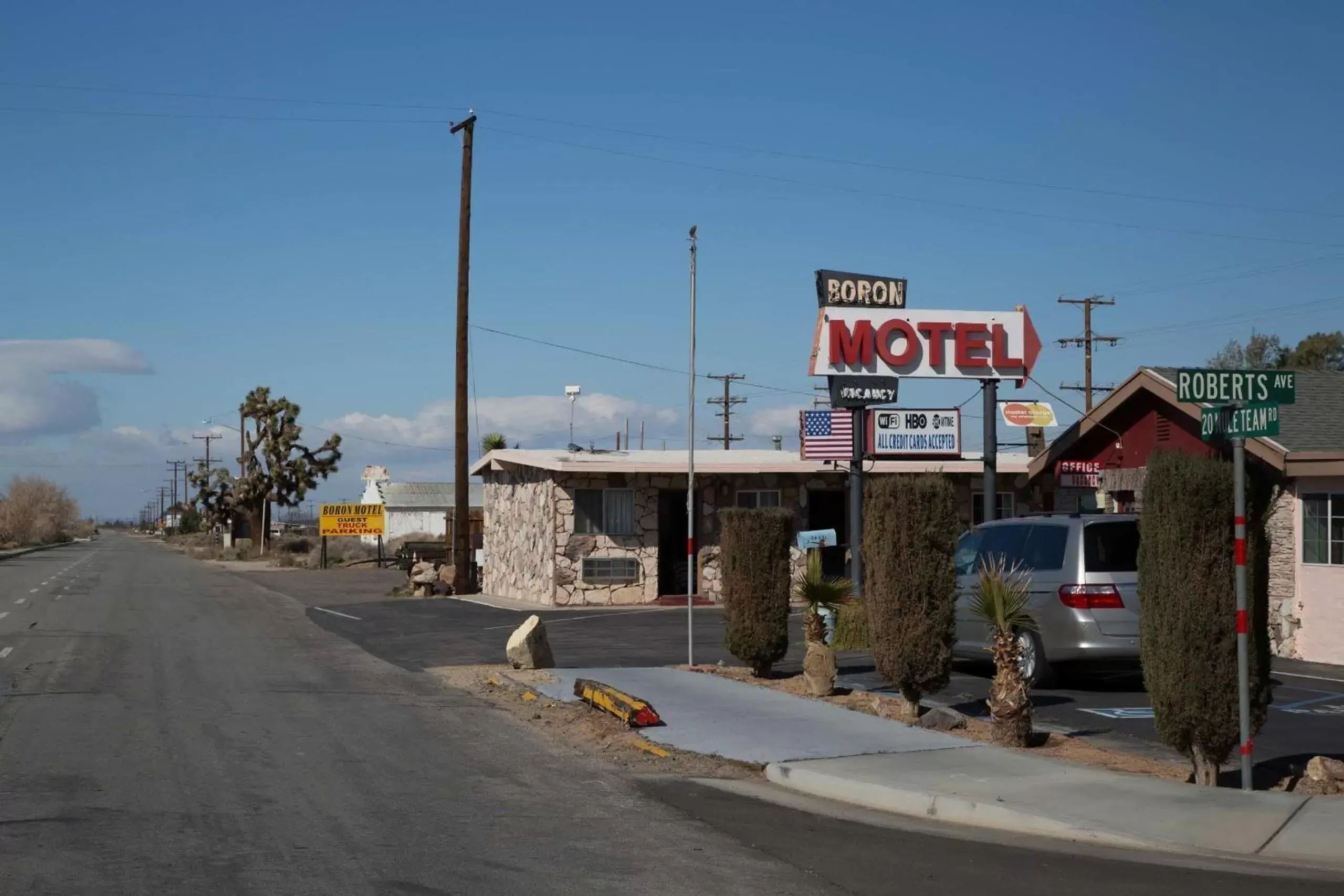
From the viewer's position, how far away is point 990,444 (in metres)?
22.5

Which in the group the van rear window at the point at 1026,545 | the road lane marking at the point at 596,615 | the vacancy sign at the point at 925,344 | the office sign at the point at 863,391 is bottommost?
the road lane marking at the point at 596,615

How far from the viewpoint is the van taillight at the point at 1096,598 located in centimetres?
1374

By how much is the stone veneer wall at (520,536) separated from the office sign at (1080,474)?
1254cm

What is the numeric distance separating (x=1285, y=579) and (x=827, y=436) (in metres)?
11.9

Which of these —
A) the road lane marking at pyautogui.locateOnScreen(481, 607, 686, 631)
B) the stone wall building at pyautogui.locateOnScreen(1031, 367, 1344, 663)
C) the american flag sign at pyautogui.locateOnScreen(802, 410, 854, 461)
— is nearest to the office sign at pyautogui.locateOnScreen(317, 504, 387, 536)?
the road lane marking at pyautogui.locateOnScreen(481, 607, 686, 631)

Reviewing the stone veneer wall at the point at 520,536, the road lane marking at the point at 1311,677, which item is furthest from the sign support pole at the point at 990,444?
the stone veneer wall at the point at 520,536

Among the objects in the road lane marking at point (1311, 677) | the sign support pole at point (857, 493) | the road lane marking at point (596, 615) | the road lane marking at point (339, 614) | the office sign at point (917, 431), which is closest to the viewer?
the road lane marking at point (1311, 677)

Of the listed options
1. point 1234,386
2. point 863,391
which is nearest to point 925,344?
point 863,391

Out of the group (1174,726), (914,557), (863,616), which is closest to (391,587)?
(863,616)

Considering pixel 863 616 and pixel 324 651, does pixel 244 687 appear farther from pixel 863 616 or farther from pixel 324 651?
pixel 863 616

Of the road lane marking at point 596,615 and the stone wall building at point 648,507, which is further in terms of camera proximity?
the stone wall building at point 648,507

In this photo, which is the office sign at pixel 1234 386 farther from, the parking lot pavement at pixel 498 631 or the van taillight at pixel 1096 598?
the parking lot pavement at pixel 498 631

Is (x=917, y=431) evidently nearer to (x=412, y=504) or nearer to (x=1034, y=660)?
(x=1034, y=660)

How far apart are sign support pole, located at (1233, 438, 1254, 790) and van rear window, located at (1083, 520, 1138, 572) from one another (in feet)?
16.1
